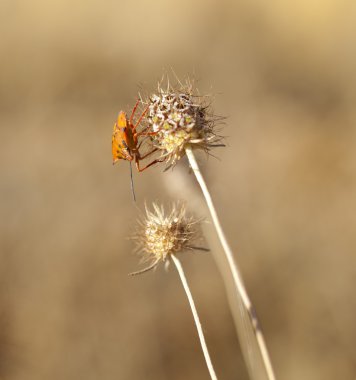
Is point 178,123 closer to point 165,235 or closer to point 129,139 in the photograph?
point 129,139

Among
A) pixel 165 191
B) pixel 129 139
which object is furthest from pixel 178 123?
pixel 165 191

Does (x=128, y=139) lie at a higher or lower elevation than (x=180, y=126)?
higher

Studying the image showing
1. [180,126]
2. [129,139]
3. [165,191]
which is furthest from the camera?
[165,191]

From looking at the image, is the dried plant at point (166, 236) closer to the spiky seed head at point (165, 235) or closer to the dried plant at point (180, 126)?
the spiky seed head at point (165, 235)

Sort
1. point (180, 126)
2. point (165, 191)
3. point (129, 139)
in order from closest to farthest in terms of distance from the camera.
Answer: point (180, 126), point (129, 139), point (165, 191)

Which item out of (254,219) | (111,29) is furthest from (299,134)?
(111,29)

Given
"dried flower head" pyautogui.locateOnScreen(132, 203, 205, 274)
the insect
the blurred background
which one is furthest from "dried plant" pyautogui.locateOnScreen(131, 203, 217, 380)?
the blurred background

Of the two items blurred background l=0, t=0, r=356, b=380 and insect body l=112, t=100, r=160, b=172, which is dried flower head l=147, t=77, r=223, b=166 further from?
blurred background l=0, t=0, r=356, b=380

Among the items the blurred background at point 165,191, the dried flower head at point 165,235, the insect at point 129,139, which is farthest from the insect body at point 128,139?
the blurred background at point 165,191
